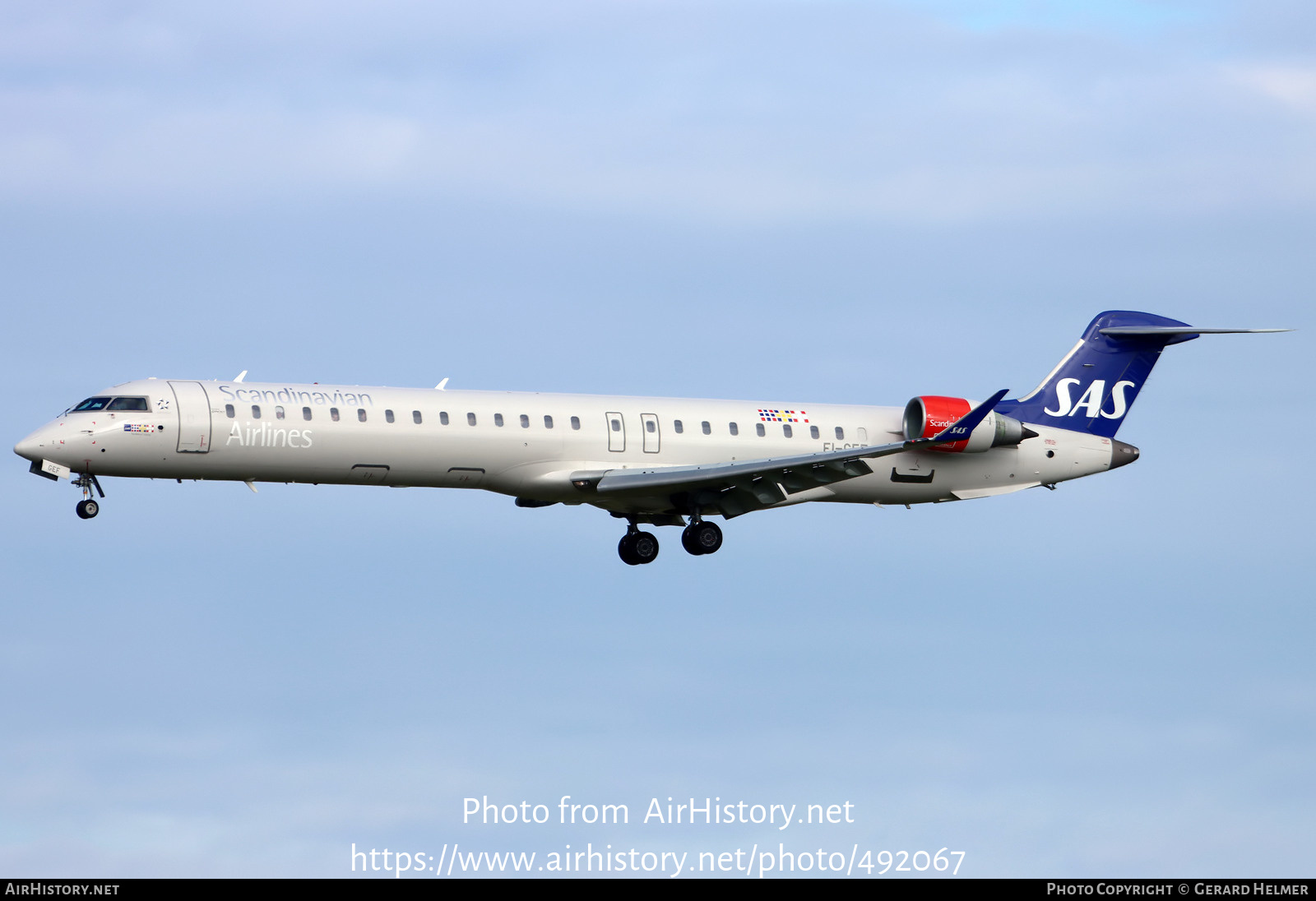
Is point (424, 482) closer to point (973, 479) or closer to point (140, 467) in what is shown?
point (140, 467)

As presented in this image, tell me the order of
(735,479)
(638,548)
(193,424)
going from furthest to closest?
(638,548), (735,479), (193,424)

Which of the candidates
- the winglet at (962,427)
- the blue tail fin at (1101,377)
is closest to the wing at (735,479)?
the winglet at (962,427)

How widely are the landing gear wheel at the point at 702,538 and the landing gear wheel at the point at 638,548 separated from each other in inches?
44.3

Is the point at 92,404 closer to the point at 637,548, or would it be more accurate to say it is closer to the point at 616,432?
the point at 616,432

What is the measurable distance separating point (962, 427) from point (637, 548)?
7.60m

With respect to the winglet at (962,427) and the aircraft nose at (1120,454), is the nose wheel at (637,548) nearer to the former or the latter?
the winglet at (962,427)

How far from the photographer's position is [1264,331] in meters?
42.2

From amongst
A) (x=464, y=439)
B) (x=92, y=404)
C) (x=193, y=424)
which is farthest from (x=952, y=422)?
(x=92, y=404)

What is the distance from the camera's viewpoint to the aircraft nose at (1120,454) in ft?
147

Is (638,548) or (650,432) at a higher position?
(650,432)

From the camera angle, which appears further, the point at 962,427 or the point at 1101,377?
the point at 1101,377

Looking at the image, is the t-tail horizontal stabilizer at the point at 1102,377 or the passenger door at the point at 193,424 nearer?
the passenger door at the point at 193,424

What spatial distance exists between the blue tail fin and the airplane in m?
0.04

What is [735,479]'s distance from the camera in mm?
39594
